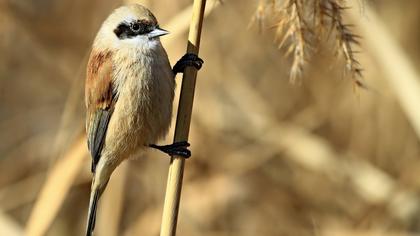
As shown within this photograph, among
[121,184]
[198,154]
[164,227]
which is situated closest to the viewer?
[164,227]

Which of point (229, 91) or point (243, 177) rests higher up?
point (229, 91)

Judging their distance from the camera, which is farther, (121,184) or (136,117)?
(121,184)

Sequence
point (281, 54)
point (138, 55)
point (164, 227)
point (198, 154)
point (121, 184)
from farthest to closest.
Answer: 1. point (281, 54)
2. point (198, 154)
3. point (121, 184)
4. point (138, 55)
5. point (164, 227)

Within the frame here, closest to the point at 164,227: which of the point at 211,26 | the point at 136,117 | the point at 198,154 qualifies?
the point at 136,117

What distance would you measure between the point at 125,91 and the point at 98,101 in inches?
5.2

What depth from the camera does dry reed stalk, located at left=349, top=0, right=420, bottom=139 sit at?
2.81m

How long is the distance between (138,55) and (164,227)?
715 millimetres

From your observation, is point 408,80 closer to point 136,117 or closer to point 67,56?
point 136,117

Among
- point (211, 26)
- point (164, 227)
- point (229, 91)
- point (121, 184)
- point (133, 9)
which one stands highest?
point (211, 26)

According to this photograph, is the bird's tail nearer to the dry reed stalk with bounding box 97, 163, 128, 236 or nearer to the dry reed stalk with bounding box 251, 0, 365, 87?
the dry reed stalk with bounding box 97, 163, 128, 236

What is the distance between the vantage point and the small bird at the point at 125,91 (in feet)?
7.62

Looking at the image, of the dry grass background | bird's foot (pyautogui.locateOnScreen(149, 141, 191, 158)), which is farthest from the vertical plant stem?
the dry grass background

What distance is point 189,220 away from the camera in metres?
3.78

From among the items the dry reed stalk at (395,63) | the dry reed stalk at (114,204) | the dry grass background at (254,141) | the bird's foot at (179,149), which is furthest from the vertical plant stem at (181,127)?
the dry grass background at (254,141)
